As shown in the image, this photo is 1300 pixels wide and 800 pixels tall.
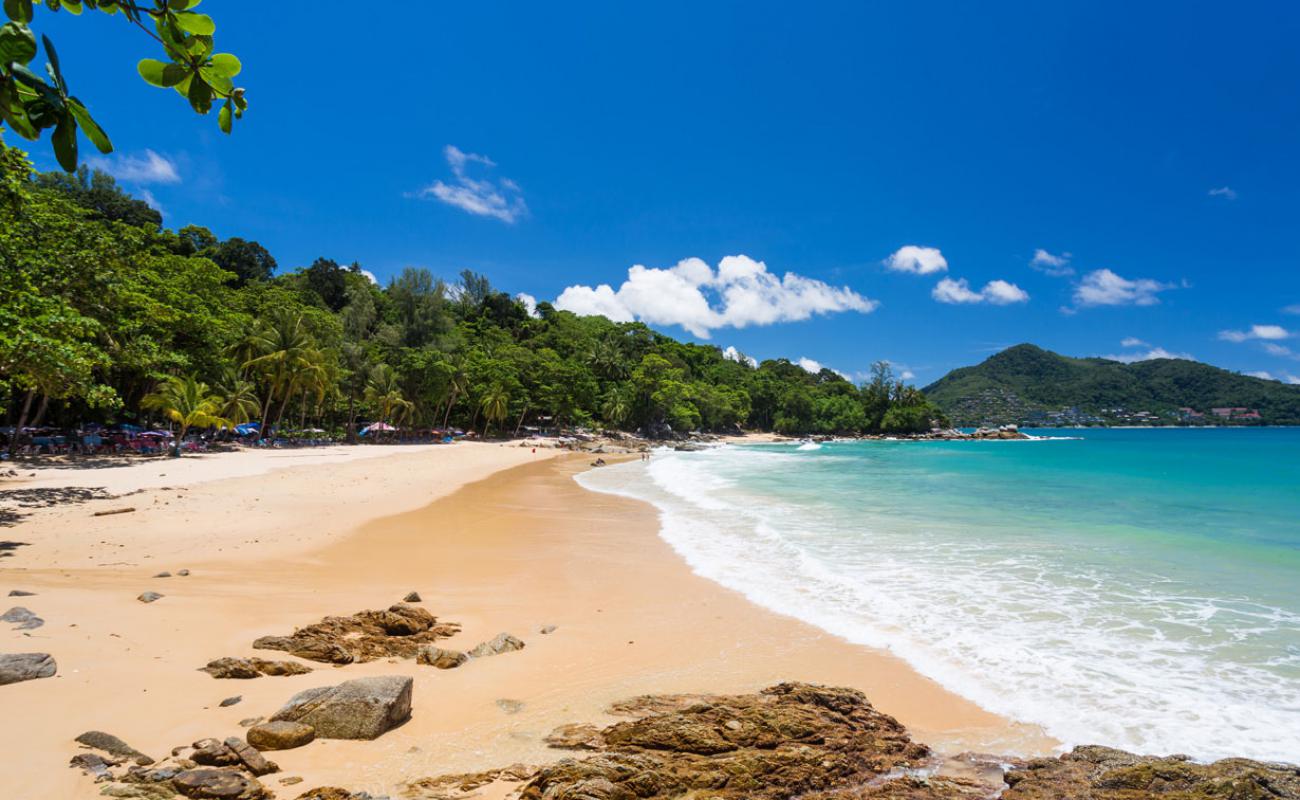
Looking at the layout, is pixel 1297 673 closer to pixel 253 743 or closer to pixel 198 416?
pixel 253 743

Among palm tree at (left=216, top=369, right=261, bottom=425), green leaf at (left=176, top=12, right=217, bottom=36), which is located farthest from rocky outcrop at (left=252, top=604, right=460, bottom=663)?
palm tree at (left=216, top=369, right=261, bottom=425)

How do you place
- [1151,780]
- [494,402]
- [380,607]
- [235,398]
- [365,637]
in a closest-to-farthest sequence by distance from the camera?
[1151,780] < [365,637] < [380,607] < [235,398] < [494,402]

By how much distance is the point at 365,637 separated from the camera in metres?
6.04

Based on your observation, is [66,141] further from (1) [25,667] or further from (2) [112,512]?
(2) [112,512]

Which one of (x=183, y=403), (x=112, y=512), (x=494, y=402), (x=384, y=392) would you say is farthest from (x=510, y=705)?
(x=494, y=402)

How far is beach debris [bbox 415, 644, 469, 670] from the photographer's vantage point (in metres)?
5.68

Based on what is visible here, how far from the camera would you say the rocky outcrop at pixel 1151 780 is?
3598 millimetres

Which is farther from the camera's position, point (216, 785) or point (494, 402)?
point (494, 402)

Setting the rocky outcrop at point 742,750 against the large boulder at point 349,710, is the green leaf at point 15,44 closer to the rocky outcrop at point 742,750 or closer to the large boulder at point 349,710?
the rocky outcrop at point 742,750

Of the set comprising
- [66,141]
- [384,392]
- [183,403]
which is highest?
[384,392]

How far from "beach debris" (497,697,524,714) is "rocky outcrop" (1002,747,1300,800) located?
11.9ft

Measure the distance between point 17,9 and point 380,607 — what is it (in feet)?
24.7

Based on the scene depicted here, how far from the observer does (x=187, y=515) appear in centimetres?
1226

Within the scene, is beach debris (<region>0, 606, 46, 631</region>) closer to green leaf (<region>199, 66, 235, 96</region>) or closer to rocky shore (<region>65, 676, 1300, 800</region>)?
rocky shore (<region>65, 676, 1300, 800</region>)
